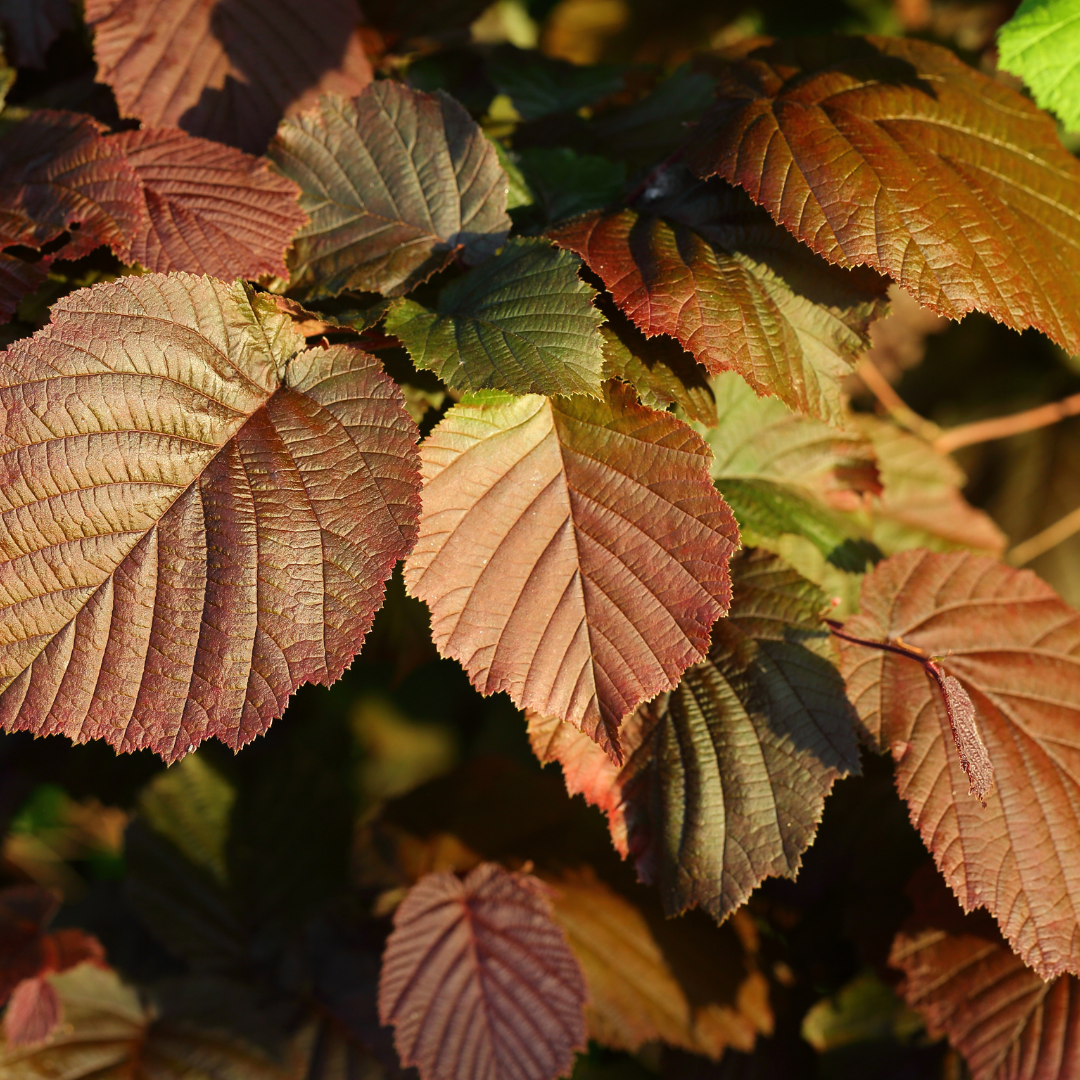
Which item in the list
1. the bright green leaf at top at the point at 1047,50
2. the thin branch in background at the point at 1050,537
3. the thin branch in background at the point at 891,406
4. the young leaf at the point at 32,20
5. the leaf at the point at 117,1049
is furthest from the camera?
the thin branch in background at the point at 1050,537

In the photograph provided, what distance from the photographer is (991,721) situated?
1.11 m

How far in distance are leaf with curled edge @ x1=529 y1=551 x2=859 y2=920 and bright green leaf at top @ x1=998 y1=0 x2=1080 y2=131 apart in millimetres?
692

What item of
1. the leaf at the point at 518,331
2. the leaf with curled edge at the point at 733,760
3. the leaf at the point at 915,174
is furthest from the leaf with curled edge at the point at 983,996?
the leaf at the point at 518,331

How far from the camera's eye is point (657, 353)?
0.99 meters

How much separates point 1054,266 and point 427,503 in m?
0.73

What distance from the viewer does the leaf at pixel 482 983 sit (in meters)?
1.15

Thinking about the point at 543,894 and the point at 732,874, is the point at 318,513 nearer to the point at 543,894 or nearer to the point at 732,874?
the point at 732,874

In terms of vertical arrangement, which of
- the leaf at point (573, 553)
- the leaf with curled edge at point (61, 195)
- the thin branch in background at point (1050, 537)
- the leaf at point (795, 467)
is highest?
the leaf with curled edge at point (61, 195)

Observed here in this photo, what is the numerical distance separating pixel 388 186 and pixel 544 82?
0.53 meters

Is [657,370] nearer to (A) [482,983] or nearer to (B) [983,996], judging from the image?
(A) [482,983]

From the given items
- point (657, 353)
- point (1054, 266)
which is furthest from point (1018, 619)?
point (657, 353)

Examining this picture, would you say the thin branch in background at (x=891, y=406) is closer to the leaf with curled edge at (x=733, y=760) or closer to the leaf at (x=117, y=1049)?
the leaf with curled edge at (x=733, y=760)

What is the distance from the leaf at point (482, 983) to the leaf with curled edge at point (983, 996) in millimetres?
475

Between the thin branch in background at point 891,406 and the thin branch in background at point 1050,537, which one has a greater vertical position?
the thin branch in background at point 891,406
